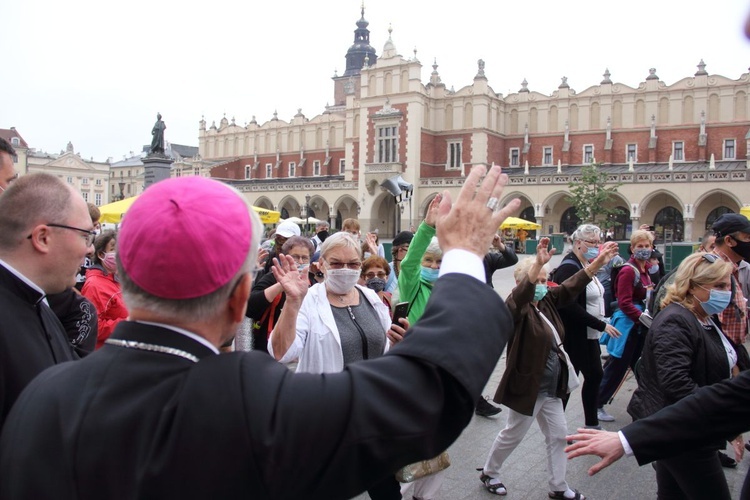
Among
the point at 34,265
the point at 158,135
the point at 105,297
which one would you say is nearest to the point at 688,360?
the point at 34,265

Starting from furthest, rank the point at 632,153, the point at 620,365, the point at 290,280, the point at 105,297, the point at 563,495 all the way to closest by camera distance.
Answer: the point at 632,153, the point at 620,365, the point at 563,495, the point at 105,297, the point at 290,280

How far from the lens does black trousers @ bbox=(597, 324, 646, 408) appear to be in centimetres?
622

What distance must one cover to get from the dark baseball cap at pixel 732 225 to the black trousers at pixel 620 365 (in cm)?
168

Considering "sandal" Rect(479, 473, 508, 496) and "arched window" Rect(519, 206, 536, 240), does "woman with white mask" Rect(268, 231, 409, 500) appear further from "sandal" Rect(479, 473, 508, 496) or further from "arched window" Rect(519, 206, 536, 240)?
"arched window" Rect(519, 206, 536, 240)

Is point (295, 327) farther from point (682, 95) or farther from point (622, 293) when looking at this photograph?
point (682, 95)

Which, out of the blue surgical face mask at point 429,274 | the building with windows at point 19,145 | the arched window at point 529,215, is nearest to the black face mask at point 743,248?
the blue surgical face mask at point 429,274

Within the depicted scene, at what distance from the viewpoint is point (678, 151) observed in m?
40.0

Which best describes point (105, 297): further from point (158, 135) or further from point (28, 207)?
point (158, 135)

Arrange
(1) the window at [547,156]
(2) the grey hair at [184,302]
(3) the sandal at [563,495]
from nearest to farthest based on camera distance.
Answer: (2) the grey hair at [184,302] < (3) the sandal at [563,495] < (1) the window at [547,156]

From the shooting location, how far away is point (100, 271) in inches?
174

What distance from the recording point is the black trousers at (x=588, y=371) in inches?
220

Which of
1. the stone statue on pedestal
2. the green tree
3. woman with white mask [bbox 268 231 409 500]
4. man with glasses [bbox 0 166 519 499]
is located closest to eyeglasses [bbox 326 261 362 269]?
woman with white mask [bbox 268 231 409 500]

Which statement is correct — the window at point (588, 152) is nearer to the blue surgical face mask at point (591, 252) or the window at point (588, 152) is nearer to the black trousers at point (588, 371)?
the blue surgical face mask at point (591, 252)

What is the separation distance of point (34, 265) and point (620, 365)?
5820mm
